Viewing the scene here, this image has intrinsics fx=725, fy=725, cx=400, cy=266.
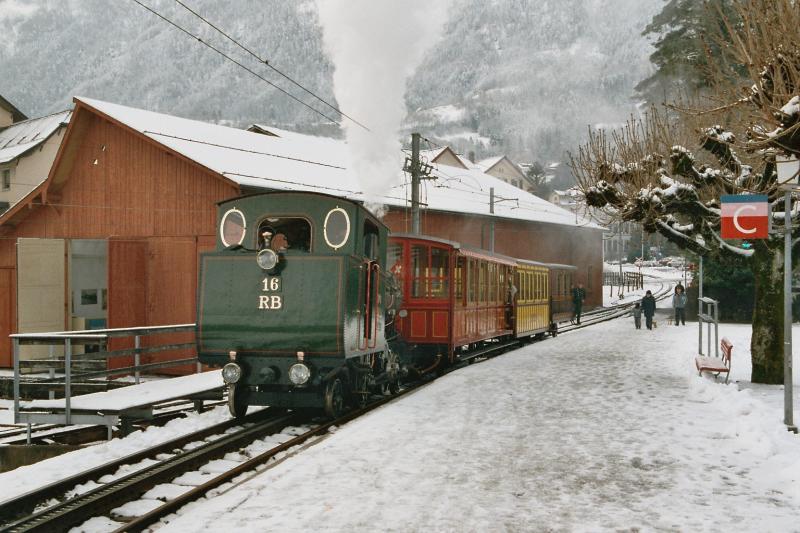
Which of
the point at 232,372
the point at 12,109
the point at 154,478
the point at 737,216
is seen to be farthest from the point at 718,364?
the point at 12,109

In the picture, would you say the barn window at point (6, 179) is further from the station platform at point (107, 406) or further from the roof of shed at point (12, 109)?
the station platform at point (107, 406)

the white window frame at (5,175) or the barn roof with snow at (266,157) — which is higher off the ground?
the white window frame at (5,175)

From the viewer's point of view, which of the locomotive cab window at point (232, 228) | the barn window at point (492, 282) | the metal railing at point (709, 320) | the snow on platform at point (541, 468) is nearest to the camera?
the snow on platform at point (541, 468)

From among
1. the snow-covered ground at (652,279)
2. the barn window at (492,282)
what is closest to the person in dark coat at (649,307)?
the barn window at (492,282)

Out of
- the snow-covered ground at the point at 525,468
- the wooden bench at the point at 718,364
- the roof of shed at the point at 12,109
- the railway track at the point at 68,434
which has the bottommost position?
the railway track at the point at 68,434

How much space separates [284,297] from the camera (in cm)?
927

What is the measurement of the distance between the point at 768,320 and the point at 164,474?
10.4 m

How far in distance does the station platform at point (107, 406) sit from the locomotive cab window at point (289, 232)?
2.76 metres

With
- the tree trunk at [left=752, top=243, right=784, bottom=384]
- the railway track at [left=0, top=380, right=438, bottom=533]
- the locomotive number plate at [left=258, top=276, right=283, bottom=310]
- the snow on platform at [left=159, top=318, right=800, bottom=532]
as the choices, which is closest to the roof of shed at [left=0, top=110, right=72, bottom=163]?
the snow on platform at [left=159, top=318, right=800, bottom=532]

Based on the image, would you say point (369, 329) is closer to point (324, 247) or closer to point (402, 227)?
point (324, 247)

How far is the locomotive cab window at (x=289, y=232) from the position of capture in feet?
31.5

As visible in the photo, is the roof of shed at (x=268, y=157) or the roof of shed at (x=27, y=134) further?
the roof of shed at (x=27, y=134)

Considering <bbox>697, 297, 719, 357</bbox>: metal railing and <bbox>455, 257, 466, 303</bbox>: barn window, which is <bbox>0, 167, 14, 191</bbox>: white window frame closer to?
<bbox>455, 257, 466, 303</bbox>: barn window

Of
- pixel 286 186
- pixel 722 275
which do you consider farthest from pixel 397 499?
pixel 722 275
